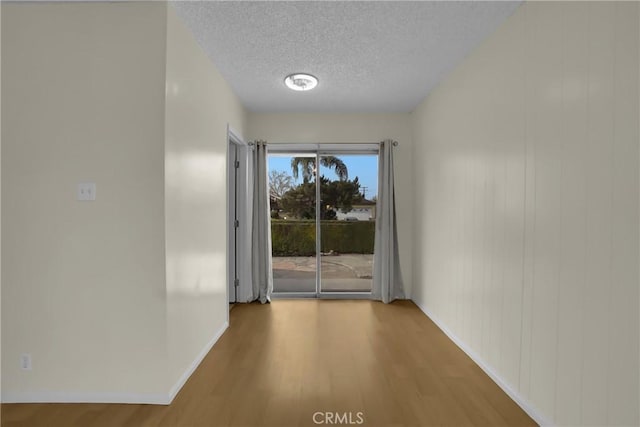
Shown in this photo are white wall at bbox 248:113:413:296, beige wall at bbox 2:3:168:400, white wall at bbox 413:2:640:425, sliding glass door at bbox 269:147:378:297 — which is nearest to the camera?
white wall at bbox 413:2:640:425

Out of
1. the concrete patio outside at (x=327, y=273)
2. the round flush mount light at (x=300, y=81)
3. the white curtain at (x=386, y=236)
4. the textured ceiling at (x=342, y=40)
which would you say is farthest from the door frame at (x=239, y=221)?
the white curtain at (x=386, y=236)

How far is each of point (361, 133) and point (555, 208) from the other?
10.2 feet

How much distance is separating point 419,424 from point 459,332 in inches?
53.2

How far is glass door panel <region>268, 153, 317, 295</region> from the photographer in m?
4.84

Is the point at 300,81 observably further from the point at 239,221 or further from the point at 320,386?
the point at 320,386

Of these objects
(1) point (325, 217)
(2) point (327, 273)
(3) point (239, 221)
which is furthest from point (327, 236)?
(3) point (239, 221)

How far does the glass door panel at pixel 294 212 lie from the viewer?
15.9 ft

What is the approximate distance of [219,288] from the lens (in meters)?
3.28

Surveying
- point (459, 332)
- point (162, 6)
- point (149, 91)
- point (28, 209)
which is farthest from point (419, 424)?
point (162, 6)

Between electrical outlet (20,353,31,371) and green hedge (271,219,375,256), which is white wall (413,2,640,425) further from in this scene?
electrical outlet (20,353,31,371)

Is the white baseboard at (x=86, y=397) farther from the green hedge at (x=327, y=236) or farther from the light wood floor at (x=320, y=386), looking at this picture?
the green hedge at (x=327, y=236)

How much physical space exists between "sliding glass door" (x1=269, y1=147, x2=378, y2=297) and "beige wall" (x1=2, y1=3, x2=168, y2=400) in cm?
272

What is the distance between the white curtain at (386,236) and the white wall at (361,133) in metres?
0.12

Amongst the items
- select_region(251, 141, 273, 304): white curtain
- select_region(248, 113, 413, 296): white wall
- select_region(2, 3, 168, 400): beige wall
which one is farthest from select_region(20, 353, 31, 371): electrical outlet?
select_region(248, 113, 413, 296): white wall
